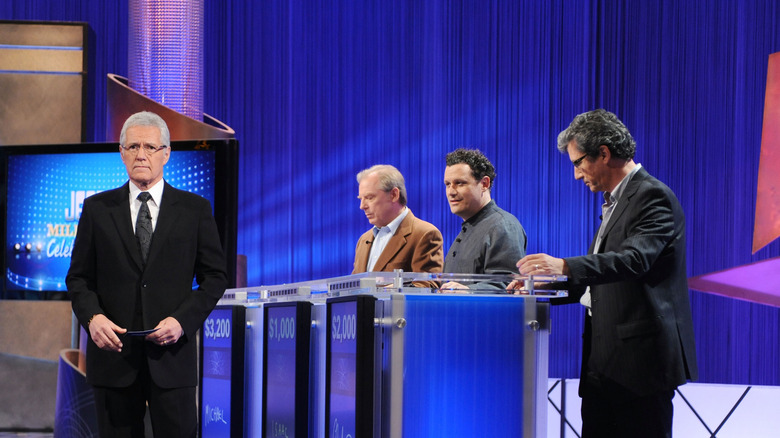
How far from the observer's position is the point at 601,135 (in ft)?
8.77

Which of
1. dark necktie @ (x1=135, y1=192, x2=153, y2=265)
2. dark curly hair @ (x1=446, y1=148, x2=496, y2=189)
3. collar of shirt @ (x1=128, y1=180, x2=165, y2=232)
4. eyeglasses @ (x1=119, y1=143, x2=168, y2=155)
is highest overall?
dark curly hair @ (x1=446, y1=148, x2=496, y2=189)

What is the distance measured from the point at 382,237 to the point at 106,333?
1.98 meters

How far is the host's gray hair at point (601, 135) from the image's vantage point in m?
2.67

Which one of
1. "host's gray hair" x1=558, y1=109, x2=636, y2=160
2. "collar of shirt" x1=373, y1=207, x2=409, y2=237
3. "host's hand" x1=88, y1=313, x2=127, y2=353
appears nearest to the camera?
"host's hand" x1=88, y1=313, x2=127, y2=353

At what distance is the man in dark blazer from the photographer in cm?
387

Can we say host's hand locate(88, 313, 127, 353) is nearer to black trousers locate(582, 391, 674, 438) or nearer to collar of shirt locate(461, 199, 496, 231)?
black trousers locate(582, 391, 674, 438)

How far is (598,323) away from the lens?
2.66m

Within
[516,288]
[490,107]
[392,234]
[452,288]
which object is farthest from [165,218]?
[490,107]

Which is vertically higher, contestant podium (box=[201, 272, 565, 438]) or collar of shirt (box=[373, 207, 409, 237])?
collar of shirt (box=[373, 207, 409, 237])

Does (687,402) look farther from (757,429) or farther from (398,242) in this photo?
(398,242)

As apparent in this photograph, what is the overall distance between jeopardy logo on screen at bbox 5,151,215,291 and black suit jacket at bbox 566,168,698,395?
2.85 meters

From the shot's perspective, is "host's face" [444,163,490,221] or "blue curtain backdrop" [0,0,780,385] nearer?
"host's face" [444,163,490,221]

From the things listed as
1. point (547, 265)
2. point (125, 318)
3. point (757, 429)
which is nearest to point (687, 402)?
point (757, 429)

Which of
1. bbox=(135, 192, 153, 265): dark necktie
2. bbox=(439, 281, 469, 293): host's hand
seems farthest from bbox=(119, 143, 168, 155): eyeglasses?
bbox=(439, 281, 469, 293): host's hand
